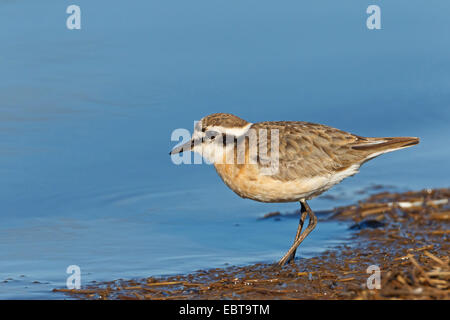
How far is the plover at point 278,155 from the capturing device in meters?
9.98

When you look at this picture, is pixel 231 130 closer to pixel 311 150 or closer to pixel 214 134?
pixel 214 134

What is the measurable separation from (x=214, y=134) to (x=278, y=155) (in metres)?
0.84

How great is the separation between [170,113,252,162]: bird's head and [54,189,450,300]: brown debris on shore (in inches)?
58.5

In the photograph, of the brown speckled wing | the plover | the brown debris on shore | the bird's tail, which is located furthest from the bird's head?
the bird's tail

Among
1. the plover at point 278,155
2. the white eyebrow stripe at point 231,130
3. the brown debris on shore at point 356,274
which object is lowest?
the brown debris on shore at point 356,274

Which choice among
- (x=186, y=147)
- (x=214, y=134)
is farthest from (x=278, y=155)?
(x=186, y=147)

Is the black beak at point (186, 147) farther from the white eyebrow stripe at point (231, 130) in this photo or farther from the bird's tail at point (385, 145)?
the bird's tail at point (385, 145)

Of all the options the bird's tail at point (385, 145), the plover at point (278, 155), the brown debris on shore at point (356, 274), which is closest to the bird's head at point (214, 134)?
the plover at point (278, 155)

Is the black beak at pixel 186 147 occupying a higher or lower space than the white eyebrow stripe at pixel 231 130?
lower

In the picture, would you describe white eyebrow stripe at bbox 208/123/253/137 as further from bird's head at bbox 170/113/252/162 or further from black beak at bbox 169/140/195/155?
black beak at bbox 169/140/195/155

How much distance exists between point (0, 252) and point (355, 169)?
4.70 metres

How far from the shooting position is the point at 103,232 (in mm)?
11359
